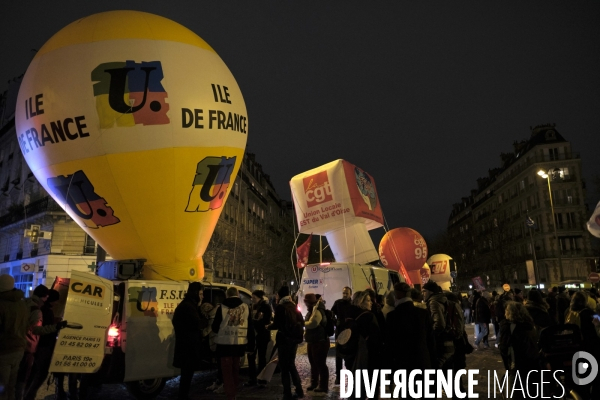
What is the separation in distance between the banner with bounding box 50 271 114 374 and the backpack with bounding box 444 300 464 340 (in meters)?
4.63

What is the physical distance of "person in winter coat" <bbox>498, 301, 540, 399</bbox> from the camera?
17.9ft

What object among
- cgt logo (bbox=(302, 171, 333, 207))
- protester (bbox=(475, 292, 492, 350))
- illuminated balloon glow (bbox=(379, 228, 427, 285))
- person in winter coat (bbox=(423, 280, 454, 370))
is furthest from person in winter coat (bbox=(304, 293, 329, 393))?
illuminated balloon glow (bbox=(379, 228, 427, 285))

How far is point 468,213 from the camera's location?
277ft

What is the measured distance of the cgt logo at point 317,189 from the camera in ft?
49.3

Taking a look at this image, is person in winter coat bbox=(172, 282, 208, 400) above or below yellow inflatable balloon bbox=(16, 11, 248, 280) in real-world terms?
below

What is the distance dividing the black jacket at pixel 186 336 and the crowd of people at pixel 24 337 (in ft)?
4.77

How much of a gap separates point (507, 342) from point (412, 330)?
1.49 m

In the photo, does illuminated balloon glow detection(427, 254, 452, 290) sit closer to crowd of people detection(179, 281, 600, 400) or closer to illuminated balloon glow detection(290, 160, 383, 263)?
illuminated balloon glow detection(290, 160, 383, 263)

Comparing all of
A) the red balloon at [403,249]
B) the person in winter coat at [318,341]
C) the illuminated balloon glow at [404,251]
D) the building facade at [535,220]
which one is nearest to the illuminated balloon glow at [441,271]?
the illuminated balloon glow at [404,251]

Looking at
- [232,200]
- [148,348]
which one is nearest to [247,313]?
[148,348]

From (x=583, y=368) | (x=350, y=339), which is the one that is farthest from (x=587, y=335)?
(x=350, y=339)

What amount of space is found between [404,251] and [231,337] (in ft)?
43.2

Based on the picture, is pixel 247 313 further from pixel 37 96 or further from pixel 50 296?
pixel 37 96

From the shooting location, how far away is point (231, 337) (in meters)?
6.57
